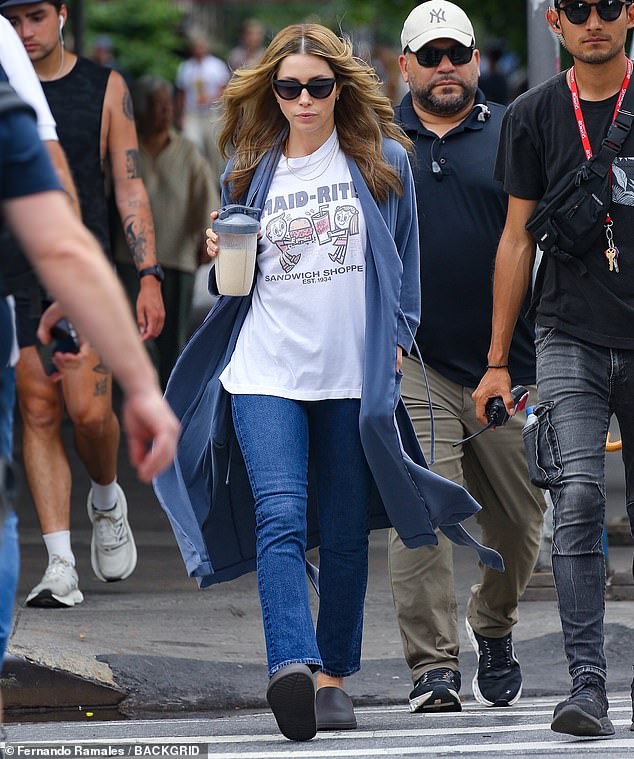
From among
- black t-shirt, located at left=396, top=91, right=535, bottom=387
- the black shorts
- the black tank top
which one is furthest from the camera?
the black tank top

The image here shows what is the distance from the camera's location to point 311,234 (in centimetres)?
526

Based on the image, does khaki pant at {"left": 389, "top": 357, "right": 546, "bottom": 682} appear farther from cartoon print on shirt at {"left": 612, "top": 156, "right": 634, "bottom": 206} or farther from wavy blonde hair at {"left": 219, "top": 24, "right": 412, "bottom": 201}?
cartoon print on shirt at {"left": 612, "top": 156, "right": 634, "bottom": 206}

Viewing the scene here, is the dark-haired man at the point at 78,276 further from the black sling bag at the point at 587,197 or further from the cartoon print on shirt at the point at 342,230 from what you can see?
the black sling bag at the point at 587,197

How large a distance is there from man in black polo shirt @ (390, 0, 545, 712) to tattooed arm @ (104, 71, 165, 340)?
1524mm

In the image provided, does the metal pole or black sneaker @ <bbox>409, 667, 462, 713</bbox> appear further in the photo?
the metal pole

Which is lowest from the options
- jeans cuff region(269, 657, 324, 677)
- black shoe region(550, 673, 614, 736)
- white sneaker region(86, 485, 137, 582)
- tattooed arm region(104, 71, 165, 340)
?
white sneaker region(86, 485, 137, 582)

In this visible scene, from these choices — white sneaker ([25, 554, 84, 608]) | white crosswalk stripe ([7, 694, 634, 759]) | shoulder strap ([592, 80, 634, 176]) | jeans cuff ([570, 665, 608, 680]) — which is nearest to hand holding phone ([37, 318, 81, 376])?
white sneaker ([25, 554, 84, 608])

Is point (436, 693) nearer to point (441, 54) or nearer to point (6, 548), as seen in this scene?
point (441, 54)

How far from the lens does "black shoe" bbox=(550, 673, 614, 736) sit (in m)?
4.80

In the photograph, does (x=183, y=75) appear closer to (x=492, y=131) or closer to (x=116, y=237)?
(x=116, y=237)

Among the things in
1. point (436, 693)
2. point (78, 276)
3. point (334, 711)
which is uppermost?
point (78, 276)

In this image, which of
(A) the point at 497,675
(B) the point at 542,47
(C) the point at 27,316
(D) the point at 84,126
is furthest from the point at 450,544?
(B) the point at 542,47

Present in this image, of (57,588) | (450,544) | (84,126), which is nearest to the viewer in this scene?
(450,544)

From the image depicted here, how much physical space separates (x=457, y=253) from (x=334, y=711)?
157cm
